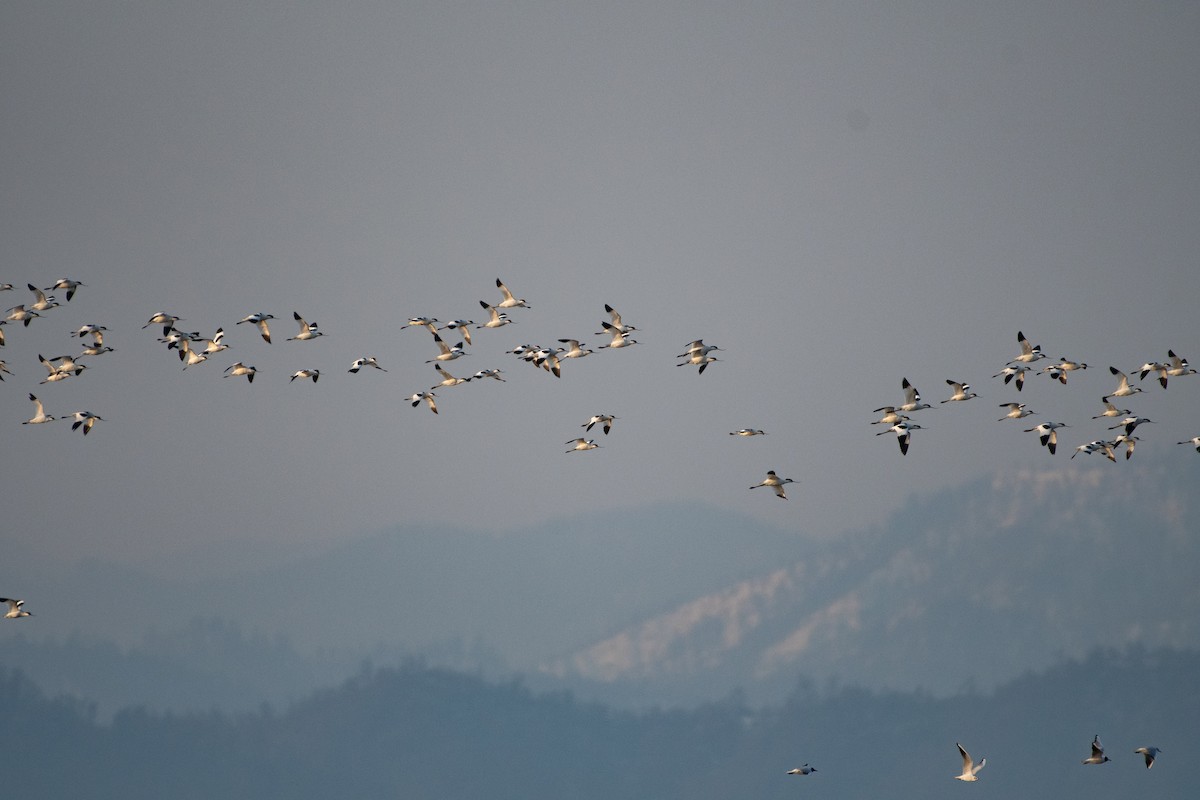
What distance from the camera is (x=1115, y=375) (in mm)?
81375

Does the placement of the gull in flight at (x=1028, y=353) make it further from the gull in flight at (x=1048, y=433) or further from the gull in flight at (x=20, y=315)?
the gull in flight at (x=20, y=315)

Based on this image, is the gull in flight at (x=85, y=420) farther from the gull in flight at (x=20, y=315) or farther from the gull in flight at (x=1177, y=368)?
the gull in flight at (x=1177, y=368)

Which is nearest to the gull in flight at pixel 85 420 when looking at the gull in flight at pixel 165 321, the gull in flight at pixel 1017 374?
the gull in flight at pixel 165 321

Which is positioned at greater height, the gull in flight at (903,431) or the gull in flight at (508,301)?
the gull in flight at (508,301)

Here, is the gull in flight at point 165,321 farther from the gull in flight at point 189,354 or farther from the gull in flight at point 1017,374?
the gull in flight at point 1017,374

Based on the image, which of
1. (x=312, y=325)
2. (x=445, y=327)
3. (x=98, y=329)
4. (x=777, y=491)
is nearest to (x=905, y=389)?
(x=777, y=491)

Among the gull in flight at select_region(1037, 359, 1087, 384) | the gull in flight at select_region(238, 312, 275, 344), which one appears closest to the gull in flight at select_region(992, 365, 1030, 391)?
the gull in flight at select_region(1037, 359, 1087, 384)

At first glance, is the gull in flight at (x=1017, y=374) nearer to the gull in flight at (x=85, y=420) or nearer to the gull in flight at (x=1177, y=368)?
the gull in flight at (x=1177, y=368)

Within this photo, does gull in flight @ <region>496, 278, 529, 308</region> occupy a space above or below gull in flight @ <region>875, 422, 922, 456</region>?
above

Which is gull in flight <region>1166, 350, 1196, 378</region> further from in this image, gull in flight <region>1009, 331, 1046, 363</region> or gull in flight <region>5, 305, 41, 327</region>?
gull in flight <region>5, 305, 41, 327</region>

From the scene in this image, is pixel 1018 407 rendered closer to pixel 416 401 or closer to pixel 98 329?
pixel 416 401

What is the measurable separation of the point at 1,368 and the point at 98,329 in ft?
19.4

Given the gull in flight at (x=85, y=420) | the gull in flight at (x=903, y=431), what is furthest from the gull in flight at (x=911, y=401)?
the gull in flight at (x=85, y=420)

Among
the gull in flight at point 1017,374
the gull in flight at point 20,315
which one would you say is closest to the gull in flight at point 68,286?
the gull in flight at point 20,315
